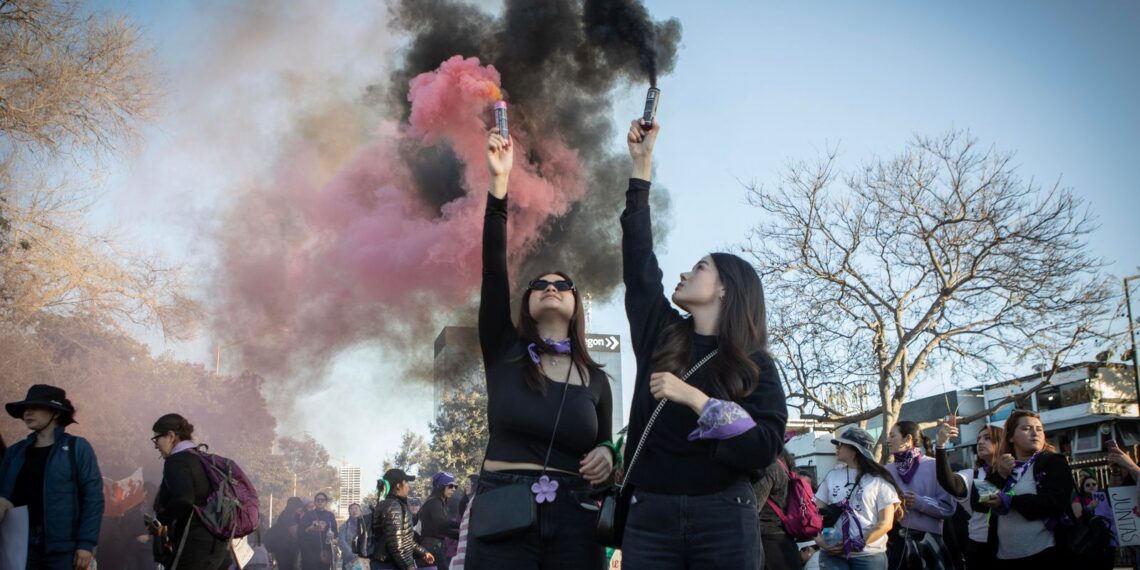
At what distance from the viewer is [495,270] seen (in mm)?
4141

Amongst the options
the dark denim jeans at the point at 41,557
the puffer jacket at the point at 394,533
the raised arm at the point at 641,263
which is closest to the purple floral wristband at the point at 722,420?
the raised arm at the point at 641,263

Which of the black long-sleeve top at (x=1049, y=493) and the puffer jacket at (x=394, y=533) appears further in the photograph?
the puffer jacket at (x=394, y=533)

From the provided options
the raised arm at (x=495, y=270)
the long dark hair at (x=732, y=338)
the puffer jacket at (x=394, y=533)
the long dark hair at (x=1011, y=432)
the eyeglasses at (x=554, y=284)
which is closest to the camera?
the long dark hair at (x=732, y=338)

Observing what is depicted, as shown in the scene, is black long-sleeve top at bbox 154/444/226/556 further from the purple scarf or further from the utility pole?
the utility pole

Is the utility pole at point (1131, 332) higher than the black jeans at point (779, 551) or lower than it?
higher

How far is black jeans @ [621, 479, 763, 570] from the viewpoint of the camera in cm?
308

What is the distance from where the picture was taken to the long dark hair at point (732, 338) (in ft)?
10.9

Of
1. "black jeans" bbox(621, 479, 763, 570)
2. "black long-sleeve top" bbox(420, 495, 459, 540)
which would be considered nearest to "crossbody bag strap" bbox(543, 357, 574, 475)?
"black jeans" bbox(621, 479, 763, 570)

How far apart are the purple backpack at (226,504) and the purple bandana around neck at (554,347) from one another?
3731 mm

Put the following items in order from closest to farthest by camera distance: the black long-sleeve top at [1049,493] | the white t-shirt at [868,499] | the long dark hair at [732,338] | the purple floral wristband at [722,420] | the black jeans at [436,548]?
the purple floral wristband at [722,420] < the long dark hair at [732,338] < the black long-sleeve top at [1049,493] < the white t-shirt at [868,499] < the black jeans at [436,548]

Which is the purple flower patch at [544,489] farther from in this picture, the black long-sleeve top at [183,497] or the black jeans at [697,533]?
the black long-sleeve top at [183,497]

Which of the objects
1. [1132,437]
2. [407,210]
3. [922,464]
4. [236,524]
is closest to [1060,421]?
[1132,437]

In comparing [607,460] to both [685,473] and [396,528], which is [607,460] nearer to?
[685,473]

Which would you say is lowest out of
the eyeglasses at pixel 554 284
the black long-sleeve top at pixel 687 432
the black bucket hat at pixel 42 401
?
the black long-sleeve top at pixel 687 432
